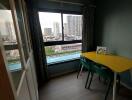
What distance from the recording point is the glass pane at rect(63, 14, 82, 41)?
2958 mm

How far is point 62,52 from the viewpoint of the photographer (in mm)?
3201

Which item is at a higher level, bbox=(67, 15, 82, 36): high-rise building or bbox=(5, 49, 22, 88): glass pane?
bbox=(67, 15, 82, 36): high-rise building

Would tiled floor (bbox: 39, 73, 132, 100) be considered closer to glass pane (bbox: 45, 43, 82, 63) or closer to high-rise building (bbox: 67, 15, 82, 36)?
glass pane (bbox: 45, 43, 82, 63)

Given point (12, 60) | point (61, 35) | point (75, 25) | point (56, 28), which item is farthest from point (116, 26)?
point (12, 60)

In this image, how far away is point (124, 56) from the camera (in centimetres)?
237

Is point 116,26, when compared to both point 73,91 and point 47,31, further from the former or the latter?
point 73,91

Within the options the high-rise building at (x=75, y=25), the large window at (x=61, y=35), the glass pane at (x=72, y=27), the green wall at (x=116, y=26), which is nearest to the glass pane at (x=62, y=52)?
the large window at (x=61, y=35)

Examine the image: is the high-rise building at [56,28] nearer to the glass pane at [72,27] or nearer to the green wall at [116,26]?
the glass pane at [72,27]

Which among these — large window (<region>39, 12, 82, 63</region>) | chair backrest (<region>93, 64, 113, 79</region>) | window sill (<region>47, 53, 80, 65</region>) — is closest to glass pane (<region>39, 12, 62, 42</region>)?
large window (<region>39, 12, 82, 63</region>)

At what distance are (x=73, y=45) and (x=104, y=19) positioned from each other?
1.23 metres

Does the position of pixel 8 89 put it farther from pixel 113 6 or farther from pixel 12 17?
pixel 113 6

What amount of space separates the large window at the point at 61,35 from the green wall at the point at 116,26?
2.17ft

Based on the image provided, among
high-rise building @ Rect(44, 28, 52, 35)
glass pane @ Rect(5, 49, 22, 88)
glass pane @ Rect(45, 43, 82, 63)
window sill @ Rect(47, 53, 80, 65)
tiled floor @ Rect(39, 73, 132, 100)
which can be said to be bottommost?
tiled floor @ Rect(39, 73, 132, 100)

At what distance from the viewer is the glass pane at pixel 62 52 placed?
2.96 m
